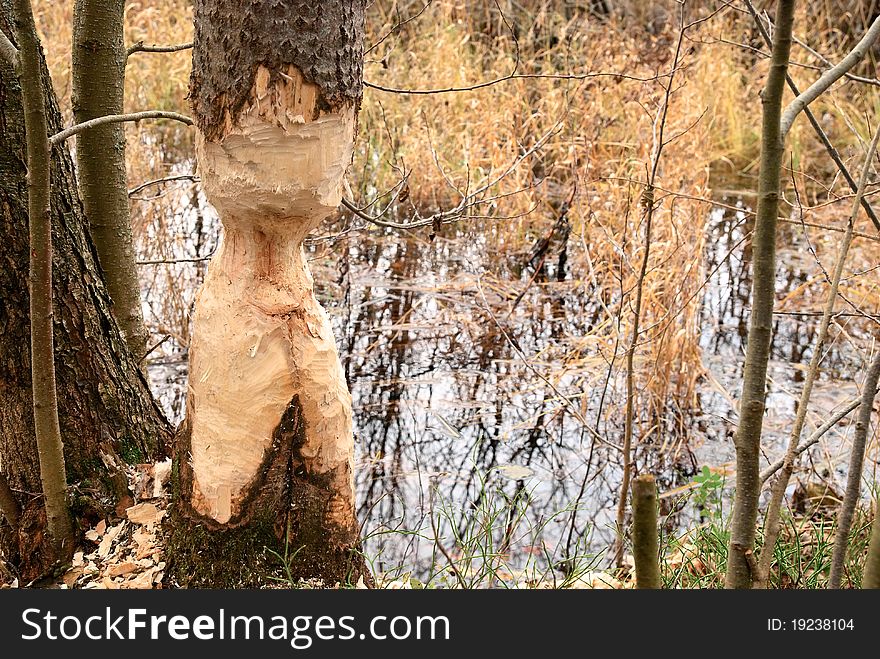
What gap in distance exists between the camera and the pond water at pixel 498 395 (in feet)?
9.13

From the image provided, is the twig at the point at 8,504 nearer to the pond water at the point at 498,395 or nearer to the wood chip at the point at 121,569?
the wood chip at the point at 121,569

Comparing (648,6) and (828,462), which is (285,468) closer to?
(828,462)

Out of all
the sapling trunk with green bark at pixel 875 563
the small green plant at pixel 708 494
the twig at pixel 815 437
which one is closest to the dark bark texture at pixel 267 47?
the twig at pixel 815 437

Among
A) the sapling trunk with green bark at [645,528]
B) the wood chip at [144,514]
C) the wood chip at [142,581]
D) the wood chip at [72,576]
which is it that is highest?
the sapling trunk with green bark at [645,528]

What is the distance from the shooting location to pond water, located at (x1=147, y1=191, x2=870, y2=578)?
9.13 ft

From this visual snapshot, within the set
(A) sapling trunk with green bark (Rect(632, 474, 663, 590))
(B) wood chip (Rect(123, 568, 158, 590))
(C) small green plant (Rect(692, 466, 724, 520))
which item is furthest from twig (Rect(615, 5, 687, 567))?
(B) wood chip (Rect(123, 568, 158, 590))

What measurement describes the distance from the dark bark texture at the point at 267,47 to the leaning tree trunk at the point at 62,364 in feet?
1.60

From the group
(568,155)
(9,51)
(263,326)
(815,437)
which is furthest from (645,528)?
(568,155)

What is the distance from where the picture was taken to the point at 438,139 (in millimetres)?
5105

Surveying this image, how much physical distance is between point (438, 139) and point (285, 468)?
3.65 metres

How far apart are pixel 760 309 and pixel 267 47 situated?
0.88 metres

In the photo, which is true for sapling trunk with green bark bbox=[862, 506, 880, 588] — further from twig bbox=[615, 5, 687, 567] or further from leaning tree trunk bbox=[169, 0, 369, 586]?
leaning tree trunk bbox=[169, 0, 369, 586]

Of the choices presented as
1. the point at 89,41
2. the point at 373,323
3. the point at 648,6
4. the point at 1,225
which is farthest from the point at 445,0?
the point at 1,225

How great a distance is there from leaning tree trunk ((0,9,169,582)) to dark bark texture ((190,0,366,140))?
487 mm
